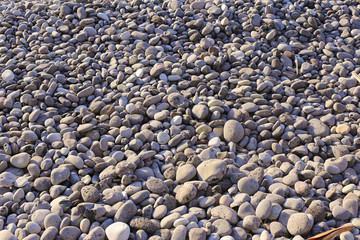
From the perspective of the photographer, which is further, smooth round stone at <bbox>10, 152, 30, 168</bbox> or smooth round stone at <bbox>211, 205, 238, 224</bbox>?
smooth round stone at <bbox>10, 152, 30, 168</bbox>

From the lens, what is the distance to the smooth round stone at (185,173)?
6.87 feet

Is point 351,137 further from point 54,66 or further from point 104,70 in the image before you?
point 54,66

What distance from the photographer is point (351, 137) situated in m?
2.43

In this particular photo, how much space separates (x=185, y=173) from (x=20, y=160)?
38.0 inches

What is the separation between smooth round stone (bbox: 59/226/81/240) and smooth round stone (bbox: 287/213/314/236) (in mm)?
996

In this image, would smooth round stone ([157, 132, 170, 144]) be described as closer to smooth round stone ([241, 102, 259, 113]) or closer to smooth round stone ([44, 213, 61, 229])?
smooth round stone ([241, 102, 259, 113])

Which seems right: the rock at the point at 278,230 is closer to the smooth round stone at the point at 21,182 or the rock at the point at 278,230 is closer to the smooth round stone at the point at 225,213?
the smooth round stone at the point at 225,213

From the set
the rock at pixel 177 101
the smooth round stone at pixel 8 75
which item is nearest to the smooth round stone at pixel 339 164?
the rock at pixel 177 101

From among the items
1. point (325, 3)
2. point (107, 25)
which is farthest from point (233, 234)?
point (325, 3)

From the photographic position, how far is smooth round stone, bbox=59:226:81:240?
1780 millimetres

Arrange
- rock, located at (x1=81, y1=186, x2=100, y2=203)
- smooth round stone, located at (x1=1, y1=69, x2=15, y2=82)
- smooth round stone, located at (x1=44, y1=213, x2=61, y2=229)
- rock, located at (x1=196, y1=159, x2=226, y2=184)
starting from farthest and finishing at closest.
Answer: smooth round stone, located at (x1=1, y1=69, x2=15, y2=82) → rock, located at (x1=196, y1=159, x2=226, y2=184) → rock, located at (x1=81, y1=186, x2=100, y2=203) → smooth round stone, located at (x1=44, y1=213, x2=61, y2=229)

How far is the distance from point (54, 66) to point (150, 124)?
39.0 inches

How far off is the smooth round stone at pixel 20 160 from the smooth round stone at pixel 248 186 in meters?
1.22

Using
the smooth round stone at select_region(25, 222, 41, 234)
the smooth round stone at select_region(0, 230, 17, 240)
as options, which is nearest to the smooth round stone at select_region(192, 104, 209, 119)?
the smooth round stone at select_region(25, 222, 41, 234)
